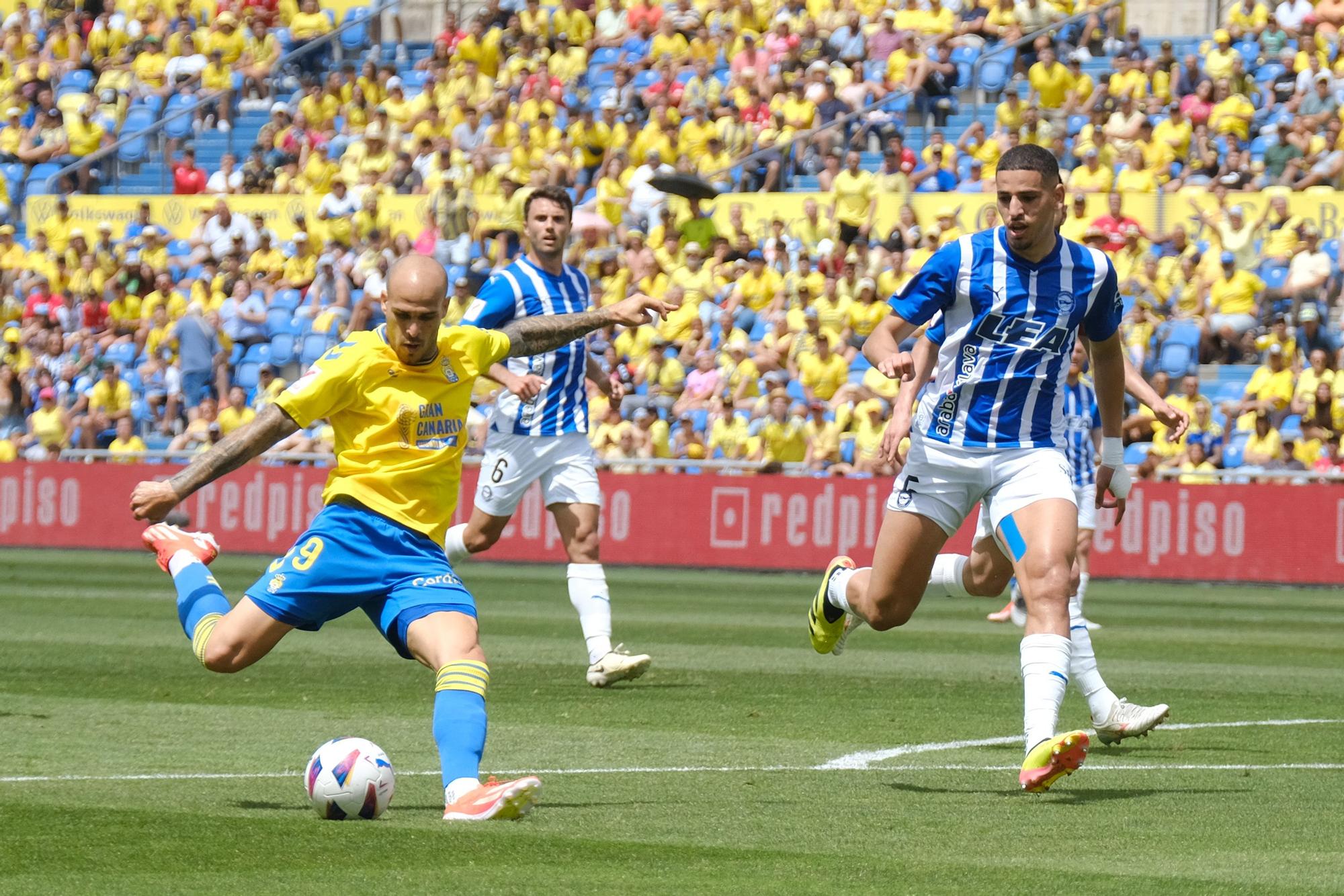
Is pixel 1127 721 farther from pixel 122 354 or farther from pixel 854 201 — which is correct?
pixel 122 354

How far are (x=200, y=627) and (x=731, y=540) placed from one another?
56.1 feet

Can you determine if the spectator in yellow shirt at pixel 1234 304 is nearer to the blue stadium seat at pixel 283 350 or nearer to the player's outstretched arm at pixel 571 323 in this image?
the blue stadium seat at pixel 283 350

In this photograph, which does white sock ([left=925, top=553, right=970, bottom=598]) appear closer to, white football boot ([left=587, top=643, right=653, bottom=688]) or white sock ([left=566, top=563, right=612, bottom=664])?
white football boot ([left=587, top=643, right=653, bottom=688])

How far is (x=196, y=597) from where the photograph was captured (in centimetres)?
787

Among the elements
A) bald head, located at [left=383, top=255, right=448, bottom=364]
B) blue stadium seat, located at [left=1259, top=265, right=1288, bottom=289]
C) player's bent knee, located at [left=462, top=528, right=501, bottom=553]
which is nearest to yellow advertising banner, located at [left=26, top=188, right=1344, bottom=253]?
blue stadium seat, located at [left=1259, top=265, right=1288, bottom=289]

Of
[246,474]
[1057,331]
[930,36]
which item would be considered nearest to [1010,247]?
[1057,331]

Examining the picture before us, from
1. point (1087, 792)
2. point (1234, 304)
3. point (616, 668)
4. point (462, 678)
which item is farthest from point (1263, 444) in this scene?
point (462, 678)

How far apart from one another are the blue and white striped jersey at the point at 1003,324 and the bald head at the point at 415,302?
1947mm

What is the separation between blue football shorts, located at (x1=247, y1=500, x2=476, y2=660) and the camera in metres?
7.26

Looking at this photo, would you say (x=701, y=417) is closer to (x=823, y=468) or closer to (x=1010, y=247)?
(x=823, y=468)

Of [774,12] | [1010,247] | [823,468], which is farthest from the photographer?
[774,12]

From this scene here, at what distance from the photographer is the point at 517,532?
85.6 ft

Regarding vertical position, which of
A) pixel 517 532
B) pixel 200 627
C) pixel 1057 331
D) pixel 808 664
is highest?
pixel 1057 331

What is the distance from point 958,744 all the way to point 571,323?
8.76 ft
